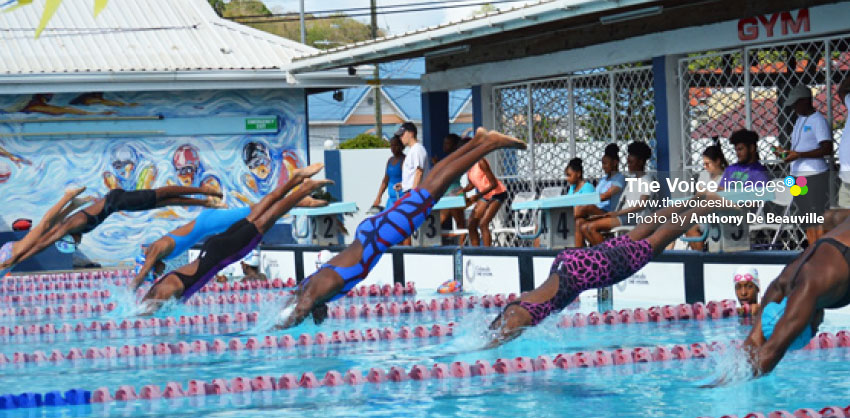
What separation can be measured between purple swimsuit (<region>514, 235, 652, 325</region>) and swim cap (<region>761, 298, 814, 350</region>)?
2033 millimetres

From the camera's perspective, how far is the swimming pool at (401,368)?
6.02 metres

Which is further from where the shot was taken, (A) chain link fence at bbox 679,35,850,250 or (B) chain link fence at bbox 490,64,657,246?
(B) chain link fence at bbox 490,64,657,246

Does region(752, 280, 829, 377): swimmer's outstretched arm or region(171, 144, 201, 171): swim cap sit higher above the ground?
region(171, 144, 201, 171): swim cap

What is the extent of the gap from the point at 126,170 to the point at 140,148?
47 centimetres

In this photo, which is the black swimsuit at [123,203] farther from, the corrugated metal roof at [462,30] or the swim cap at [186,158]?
the swim cap at [186,158]

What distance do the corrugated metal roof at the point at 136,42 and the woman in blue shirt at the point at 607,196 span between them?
1001 cm

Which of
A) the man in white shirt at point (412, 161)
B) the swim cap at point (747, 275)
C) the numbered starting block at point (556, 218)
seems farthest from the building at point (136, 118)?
the swim cap at point (747, 275)

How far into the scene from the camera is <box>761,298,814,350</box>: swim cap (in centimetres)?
524

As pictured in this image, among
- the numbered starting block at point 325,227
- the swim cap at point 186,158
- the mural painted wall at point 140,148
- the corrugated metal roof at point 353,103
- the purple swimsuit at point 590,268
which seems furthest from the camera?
the corrugated metal roof at point 353,103

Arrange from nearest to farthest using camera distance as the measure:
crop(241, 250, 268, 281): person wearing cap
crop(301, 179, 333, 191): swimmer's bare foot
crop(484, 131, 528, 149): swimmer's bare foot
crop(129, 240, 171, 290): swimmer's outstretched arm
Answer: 1. crop(484, 131, 528, 149): swimmer's bare foot
2. crop(301, 179, 333, 191): swimmer's bare foot
3. crop(129, 240, 171, 290): swimmer's outstretched arm
4. crop(241, 250, 268, 281): person wearing cap

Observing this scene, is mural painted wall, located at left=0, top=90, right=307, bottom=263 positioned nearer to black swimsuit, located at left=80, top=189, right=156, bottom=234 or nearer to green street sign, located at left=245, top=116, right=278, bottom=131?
green street sign, located at left=245, top=116, right=278, bottom=131

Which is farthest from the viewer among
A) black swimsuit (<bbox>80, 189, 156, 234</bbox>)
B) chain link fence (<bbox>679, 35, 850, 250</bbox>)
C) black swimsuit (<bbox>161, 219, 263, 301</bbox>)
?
chain link fence (<bbox>679, 35, 850, 250</bbox>)

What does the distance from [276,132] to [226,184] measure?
132 cm

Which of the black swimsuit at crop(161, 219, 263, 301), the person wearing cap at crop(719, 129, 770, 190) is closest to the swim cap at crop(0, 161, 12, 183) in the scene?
the black swimsuit at crop(161, 219, 263, 301)
